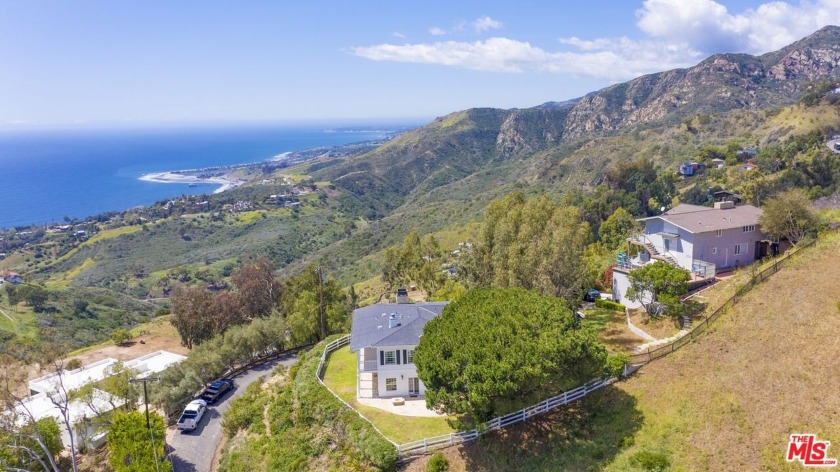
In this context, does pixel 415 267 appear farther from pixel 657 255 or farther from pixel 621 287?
pixel 657 255

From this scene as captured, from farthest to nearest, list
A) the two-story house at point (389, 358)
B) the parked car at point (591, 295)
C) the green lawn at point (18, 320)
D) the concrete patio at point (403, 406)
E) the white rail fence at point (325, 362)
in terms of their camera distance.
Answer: the green lawn at point (18, 320) < the parked car at point (591, 295) < the two-story house at point (389, 358) < the concrete patio at point (403, 406) < the white rail fence at point (325, 362)

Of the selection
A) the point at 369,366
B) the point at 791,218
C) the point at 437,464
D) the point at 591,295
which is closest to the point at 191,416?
the point at 369,366

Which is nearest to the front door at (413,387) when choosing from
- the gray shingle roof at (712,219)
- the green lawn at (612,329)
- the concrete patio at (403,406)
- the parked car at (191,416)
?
the concrete patio at (403,406)

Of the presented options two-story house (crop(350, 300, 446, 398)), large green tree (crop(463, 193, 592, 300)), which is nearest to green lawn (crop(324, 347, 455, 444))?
two-story house (crop(350, 300, 446, 398))

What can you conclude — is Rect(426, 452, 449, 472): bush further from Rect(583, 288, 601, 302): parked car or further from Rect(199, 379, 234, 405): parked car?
Rect(583, 288, 601, 302): parked car

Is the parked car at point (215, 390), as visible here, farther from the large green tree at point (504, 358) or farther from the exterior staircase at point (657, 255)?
the exterior staircase at point (657, 255)
